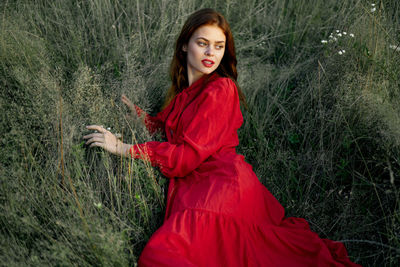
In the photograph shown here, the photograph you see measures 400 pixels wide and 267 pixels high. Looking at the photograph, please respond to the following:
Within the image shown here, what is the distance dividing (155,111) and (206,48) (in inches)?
40.5

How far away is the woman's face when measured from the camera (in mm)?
2094

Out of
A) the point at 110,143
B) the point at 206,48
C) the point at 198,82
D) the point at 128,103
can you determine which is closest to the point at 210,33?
the point at 206,48

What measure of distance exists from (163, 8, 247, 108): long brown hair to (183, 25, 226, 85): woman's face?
3 centimetres

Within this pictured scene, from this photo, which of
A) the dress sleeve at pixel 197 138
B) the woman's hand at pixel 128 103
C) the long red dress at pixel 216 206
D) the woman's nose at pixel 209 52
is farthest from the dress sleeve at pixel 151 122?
the woman's nose at pixel 209 52

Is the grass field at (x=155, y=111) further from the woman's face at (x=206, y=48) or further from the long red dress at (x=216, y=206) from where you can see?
the woman's face at (x=206, y=48)

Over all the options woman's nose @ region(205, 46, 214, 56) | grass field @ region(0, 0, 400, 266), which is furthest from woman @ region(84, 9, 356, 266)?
grass field @ region(0, 0, 400, 266)

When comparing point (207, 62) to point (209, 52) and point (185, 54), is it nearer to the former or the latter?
point (209, 52)

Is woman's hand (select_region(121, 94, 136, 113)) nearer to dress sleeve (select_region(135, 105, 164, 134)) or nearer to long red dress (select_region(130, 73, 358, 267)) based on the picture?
dress sleeve (select_region(135, 105, 164, 134))

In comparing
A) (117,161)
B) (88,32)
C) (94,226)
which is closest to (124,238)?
(94,226)

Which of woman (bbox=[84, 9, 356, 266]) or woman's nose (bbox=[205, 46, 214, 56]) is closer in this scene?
woman (bbox=[84, 9, 356, 266])

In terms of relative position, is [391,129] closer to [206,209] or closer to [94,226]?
[206,209]

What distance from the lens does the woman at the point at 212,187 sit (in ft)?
5.47

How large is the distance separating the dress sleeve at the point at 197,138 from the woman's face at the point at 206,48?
184 mm

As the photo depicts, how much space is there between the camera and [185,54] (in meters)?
2.34
